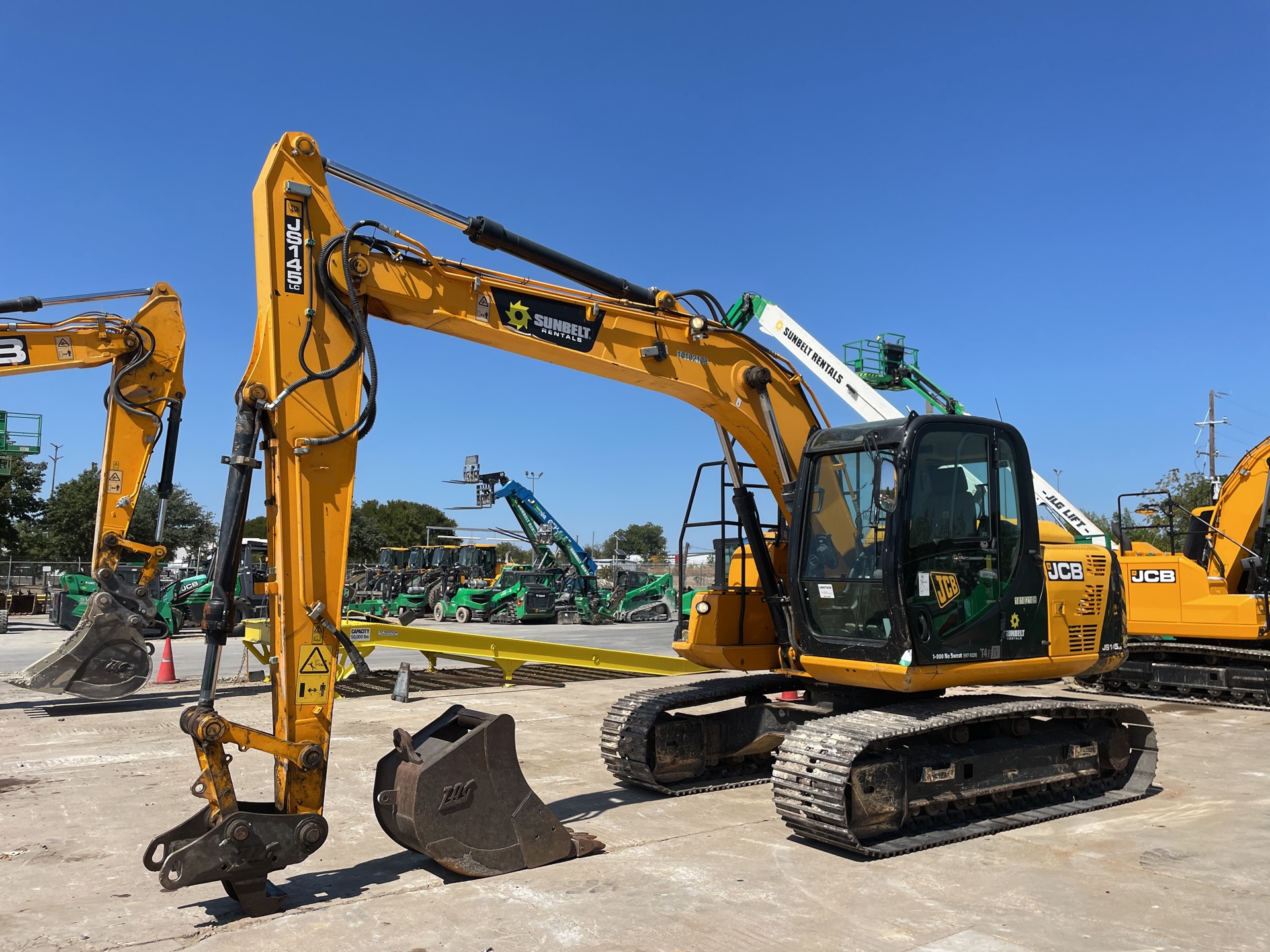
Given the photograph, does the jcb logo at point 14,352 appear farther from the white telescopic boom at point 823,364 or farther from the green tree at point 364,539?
the green tree at point 364,539

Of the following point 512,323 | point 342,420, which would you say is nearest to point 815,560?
point 512,323

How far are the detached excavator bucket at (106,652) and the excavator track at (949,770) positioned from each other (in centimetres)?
845

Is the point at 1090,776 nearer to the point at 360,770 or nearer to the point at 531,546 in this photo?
the point at 360,770

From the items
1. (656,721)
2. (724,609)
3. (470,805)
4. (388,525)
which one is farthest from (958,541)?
(388,525)

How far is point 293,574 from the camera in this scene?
5438 mm

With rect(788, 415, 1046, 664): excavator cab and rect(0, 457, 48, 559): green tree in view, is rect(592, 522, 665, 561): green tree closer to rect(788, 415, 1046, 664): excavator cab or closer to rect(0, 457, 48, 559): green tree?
rect(0, 457, 48, 559): green tree

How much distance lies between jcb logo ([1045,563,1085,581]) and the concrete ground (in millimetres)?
1784

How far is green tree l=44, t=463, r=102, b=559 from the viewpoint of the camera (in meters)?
52.2

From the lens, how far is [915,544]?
6.81 metres

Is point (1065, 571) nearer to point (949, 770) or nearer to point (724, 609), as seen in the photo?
point (949, 770)

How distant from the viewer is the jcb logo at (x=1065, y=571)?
25.0 feet

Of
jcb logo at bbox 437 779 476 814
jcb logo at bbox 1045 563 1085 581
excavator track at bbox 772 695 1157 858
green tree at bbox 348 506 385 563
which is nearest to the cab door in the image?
jcb logo at bbox 1045 563 1085 581

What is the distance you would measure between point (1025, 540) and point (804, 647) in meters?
1.83

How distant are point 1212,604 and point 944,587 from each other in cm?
798
